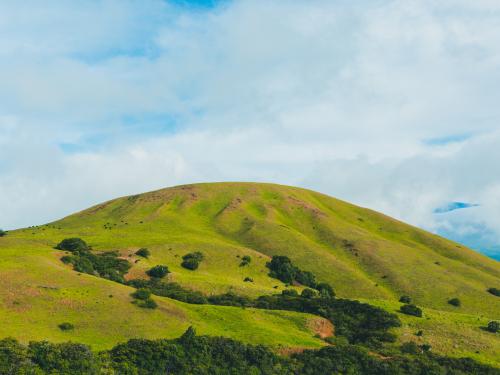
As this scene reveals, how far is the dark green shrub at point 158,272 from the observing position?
295 ft

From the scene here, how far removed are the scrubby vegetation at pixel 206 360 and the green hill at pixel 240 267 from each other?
158 inches

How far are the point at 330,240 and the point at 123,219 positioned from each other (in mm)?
62775

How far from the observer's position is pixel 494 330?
7175 centimetres

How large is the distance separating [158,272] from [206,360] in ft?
127

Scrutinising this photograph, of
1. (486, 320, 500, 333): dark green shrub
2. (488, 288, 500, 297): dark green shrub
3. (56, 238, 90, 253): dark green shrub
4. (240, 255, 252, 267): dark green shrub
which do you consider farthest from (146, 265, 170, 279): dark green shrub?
(488, 288, 500, 297): dark green shrub

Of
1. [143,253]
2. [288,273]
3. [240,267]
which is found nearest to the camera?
[143,253]

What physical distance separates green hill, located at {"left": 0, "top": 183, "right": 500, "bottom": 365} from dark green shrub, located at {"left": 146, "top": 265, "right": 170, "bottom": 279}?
7.75ft

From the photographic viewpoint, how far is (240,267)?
106 meters

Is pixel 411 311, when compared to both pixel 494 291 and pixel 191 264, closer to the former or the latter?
pixel 494 291

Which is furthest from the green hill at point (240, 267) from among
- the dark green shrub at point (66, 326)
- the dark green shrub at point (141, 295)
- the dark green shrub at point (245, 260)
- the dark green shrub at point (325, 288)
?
the dark green shrub at point (325, 288)

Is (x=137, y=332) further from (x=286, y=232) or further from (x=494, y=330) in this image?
(x=286, y=232)

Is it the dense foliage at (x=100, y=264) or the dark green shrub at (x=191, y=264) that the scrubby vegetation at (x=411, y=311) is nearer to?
the dark green shrub at (x=191, y=264)

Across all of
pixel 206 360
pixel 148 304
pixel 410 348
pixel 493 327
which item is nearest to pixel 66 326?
Result: pixel 148 304

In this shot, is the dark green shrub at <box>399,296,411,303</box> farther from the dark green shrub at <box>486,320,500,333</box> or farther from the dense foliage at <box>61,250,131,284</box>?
the dense foliage at <box>61,250,131,284</box>
